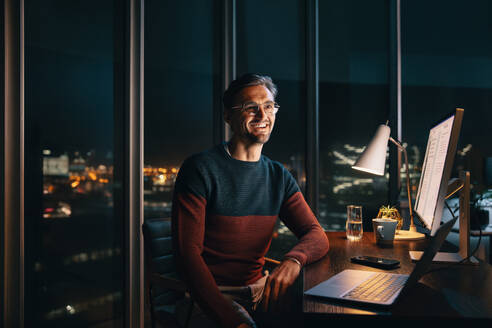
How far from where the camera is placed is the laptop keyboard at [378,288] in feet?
2.94

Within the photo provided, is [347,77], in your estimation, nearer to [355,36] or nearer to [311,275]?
[355,36]

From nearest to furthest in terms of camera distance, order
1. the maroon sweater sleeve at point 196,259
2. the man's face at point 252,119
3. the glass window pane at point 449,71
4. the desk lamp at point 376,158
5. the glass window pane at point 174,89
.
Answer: the maroon sweater sleeve at point 196,259
the man's face at point 252,119
the desk lamp at point 376,158
the glass window pane at point 174,89
the glass window pane at point 449,71

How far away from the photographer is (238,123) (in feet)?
4.78

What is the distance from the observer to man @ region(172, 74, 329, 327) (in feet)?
4.01

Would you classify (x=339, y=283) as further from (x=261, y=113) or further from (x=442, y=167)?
(x=261, y=113)

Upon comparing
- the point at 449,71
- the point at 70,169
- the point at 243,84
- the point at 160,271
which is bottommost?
the point at 160,271

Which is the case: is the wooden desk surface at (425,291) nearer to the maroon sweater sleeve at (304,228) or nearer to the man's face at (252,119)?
the maroon sweater sleeve at (304,228)

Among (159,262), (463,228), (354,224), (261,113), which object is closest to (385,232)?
(354,224)

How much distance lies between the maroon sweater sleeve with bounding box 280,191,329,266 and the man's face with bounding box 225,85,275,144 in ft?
1.03

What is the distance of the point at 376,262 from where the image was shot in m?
A: 1.26

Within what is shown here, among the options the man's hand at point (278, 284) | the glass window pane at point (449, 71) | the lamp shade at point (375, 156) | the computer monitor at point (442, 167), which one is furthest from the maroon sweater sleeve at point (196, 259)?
the glass window pane at point (449, 71)

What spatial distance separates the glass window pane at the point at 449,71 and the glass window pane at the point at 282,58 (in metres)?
0.91

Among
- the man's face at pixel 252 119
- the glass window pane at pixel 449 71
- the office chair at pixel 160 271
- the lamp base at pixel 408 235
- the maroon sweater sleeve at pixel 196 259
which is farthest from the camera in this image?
the glass window pane at pixel 449 71

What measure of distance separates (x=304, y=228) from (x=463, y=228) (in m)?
0.59
